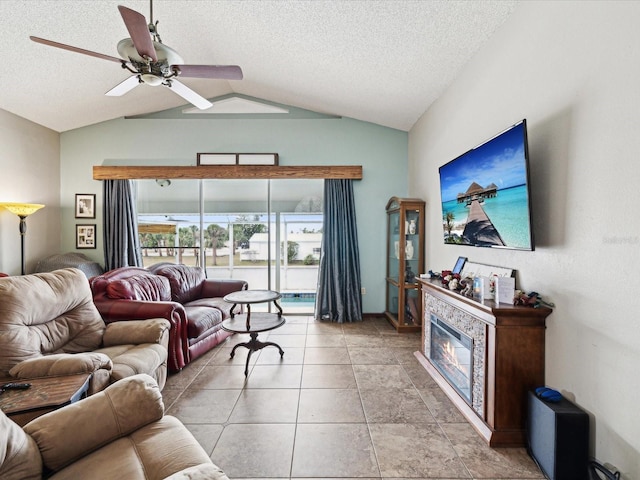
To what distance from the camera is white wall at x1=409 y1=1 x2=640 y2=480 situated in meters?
1.39

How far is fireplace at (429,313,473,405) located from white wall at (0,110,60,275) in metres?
5.14

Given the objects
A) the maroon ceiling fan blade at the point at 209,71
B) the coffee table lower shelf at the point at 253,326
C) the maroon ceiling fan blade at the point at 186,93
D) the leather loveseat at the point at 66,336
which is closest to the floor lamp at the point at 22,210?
the leather loveseat at the point at 66,336

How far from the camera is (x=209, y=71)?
2.30 m

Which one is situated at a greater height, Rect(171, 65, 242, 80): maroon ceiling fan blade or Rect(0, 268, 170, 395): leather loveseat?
Rect(171, 65, 242, 80): maroon ceiling fan blade

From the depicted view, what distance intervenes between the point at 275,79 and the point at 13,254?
13.3ft

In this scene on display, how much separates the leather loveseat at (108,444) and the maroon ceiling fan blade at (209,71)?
208 centimetres

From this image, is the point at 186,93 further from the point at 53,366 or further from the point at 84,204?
the point at 84,204

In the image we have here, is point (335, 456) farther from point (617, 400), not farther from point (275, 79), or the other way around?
point (275, 79)

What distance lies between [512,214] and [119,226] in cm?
495

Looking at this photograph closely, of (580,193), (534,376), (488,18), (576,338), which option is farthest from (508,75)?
(534,376)

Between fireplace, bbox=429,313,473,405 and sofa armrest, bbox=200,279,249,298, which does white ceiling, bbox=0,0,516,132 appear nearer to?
fireplace, bbox=429,313,473,405

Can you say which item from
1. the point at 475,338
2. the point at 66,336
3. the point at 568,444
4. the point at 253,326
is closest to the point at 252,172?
the point at 253,326

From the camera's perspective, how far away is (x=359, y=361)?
3.20 m

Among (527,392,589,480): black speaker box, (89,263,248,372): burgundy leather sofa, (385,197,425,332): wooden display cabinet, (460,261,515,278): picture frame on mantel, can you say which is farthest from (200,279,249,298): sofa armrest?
(527,392,589,480): black speaker box
